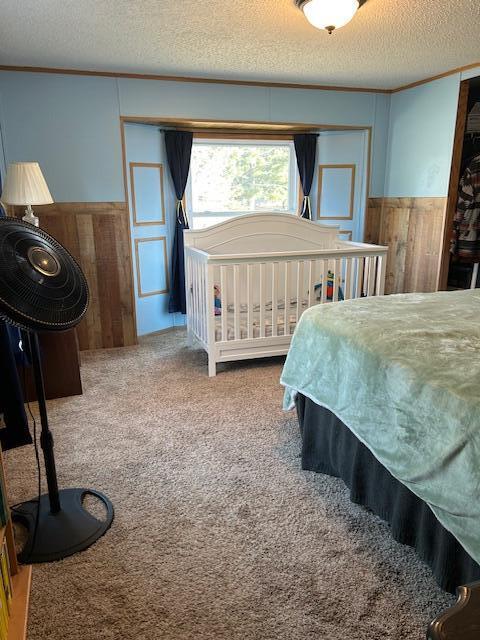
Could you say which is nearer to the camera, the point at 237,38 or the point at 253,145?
the point at 237,38

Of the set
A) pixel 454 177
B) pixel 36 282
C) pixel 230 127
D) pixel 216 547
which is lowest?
pixel 216 547

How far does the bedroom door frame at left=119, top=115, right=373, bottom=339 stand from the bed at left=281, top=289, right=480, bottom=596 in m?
2.52

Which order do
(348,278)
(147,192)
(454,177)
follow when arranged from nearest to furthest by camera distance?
(348,278) → (454,177) → (147,192)

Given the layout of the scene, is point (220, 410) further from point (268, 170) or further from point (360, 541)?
point (268, 170)

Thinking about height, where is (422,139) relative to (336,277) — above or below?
above

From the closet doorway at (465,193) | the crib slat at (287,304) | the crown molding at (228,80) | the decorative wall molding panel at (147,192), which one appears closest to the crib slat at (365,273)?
the crib slat at (287,304)

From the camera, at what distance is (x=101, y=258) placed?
394cm

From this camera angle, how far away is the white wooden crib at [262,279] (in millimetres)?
3316

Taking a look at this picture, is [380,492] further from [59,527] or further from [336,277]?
[336,277]

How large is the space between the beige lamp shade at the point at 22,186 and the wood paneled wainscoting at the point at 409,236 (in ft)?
10.4

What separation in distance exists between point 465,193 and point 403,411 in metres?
3.19

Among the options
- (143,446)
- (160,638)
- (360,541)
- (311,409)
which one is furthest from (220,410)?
(160,638)

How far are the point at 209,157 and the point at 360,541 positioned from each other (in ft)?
12.7

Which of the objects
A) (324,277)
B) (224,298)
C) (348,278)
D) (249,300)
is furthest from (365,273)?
(224,298)
